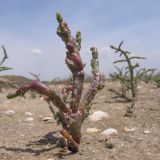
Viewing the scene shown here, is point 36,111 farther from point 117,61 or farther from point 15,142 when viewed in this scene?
point 15,142

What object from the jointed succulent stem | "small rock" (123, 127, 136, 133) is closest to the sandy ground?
"small rock" (123, 127, 136, 133)

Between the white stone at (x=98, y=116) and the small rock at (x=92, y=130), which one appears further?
the white stone at (x=98, y=116)

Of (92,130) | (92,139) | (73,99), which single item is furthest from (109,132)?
(73,99)

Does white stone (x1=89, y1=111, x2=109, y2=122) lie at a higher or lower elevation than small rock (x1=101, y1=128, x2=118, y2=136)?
higher

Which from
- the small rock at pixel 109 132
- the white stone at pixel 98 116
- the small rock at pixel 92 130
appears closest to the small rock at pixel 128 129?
the small rock at pixel 109 132

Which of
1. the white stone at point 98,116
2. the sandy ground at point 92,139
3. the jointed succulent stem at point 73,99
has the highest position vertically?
the jointed succulent stem at point 73,99

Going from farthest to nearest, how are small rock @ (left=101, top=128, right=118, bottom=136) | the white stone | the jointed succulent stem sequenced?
the white stone, small rock @ (left=101, top=128, right=118, bottom=136), the jointed succulent stem

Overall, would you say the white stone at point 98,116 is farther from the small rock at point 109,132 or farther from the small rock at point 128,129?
the small rock at point 109,132

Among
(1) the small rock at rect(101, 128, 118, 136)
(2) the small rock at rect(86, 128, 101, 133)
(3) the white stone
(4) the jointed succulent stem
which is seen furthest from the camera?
(3) the white stone

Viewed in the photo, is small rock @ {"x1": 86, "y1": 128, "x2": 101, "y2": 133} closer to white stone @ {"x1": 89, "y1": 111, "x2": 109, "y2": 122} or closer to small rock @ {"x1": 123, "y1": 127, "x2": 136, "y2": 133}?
small rock @ {"x1": 123, "y1": 127, "x2": 136, "y2": 133}

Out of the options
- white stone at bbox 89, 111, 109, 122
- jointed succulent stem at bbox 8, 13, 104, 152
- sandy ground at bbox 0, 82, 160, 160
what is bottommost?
sandy ground at bbox 0, 82, 160, 160

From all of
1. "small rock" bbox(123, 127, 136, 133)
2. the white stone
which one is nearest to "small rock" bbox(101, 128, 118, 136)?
"small rock" bbox(123, 127, 136, 133)

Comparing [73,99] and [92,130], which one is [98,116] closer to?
[92,130]

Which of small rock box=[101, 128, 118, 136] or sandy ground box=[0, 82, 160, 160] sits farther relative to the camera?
small rock box=[101, 128, 118, 136]
